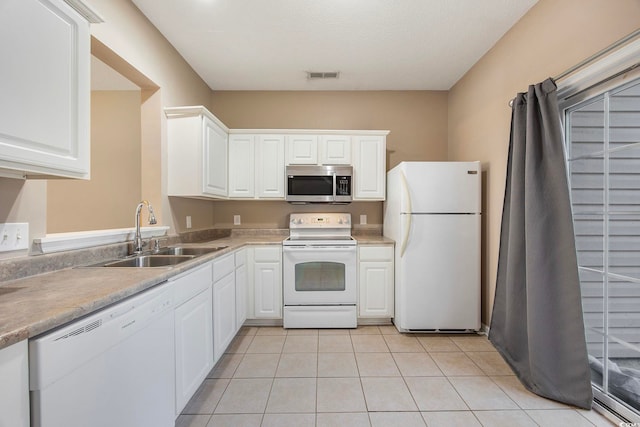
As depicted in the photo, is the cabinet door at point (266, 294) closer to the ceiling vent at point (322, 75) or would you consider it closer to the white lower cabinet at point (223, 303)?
the white lower cabinet at point (223, 303)

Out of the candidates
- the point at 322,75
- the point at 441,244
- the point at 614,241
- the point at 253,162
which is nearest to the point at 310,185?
the point at 253,162

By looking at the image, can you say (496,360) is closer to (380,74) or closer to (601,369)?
(601,369)

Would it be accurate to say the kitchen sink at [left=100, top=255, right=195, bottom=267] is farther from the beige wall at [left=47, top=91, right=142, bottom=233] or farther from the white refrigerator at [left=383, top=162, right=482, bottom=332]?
the white refrigerator at [left=383, top=162, right=482, bottom=332]

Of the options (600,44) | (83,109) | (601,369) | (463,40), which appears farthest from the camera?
(463,40)

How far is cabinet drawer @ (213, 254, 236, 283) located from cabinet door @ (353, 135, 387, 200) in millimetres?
1517

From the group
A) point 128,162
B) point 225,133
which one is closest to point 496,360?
point 225,133

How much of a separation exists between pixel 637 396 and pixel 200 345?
2.61m

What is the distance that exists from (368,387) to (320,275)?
1159 millimetres

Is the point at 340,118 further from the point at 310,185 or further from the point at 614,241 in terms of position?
the point at 614,241

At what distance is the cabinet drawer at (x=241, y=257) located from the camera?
2643mm

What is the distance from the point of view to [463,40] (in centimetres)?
253

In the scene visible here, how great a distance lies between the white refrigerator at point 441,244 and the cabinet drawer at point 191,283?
1.72 m

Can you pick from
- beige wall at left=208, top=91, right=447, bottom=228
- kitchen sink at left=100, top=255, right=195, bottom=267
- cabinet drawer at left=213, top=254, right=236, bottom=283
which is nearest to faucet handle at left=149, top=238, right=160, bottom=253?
kitchen sink at left=100, top=255, right=195, bottom=267

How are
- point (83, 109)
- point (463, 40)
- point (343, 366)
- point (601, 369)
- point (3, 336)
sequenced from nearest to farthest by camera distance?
point (3, 336), point (83, 109), point (601, 369), point (343, 366), point (463, 40)
